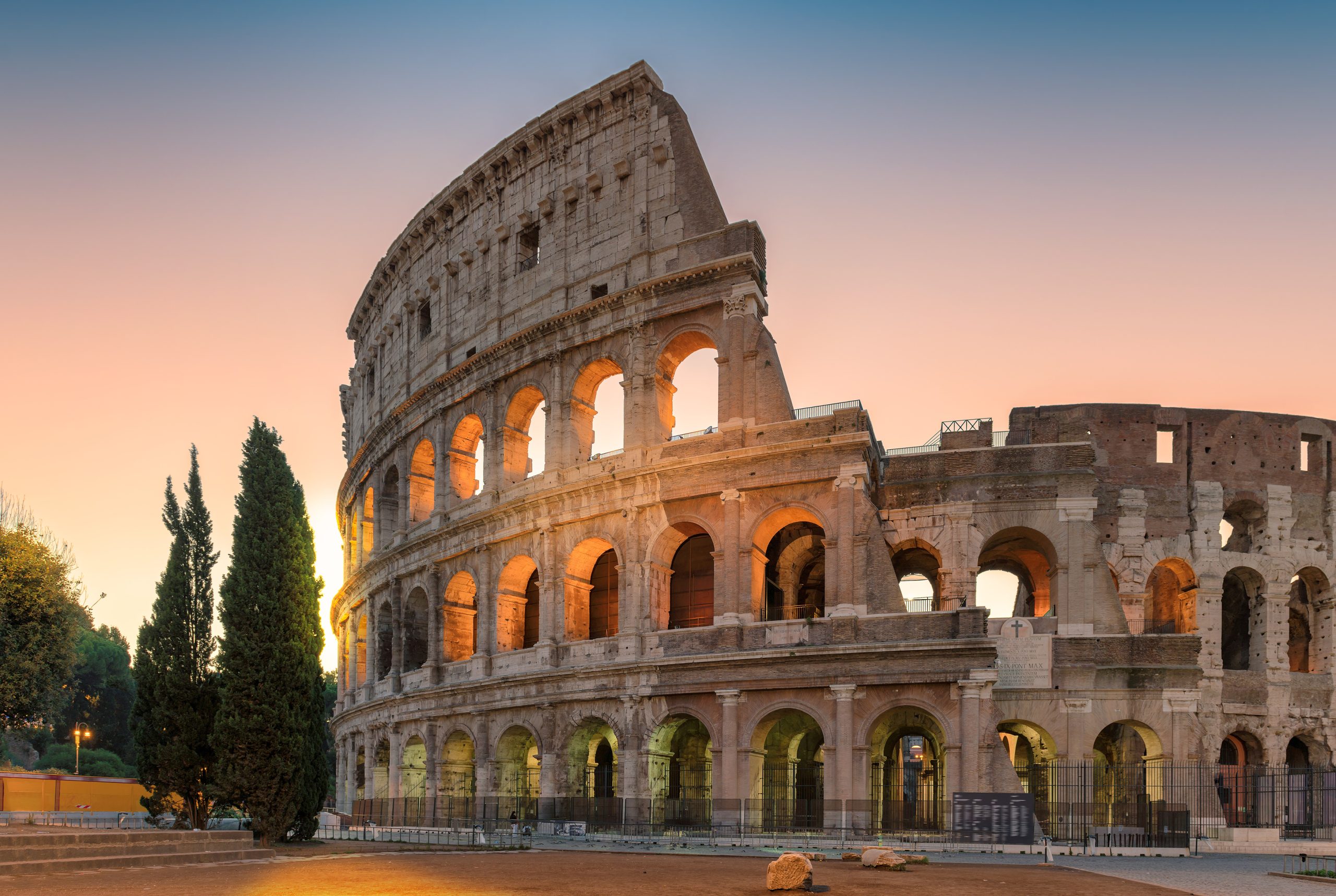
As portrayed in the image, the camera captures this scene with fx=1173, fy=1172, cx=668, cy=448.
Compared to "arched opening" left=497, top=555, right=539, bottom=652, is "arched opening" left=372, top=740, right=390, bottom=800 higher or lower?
lower

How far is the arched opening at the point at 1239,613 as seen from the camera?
3097cm

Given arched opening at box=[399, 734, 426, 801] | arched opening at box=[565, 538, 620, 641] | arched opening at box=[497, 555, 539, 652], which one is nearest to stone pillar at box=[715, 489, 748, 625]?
arched opening at box=[565, 538, 620, 641]

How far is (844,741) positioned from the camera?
2441 cm

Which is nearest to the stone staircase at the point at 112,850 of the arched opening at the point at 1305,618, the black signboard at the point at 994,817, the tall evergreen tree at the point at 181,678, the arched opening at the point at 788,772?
the tall evergreen tree at the point at 181,678

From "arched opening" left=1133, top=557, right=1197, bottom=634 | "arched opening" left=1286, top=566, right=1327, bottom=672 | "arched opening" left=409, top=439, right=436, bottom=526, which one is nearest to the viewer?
"arched opening" left=1133, top=557, right=1197, bottom=634

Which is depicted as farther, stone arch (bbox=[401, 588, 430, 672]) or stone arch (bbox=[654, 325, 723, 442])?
stone arch (bbox=[401, 588, 430, 672])

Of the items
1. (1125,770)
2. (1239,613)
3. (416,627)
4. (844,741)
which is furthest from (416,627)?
(1239,613)

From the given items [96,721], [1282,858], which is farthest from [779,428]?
[96,721]

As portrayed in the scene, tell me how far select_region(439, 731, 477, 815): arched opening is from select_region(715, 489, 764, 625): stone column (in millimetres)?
9206

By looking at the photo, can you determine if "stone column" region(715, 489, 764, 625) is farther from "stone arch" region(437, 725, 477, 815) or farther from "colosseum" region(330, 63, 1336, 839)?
"stone arch" region(437, 725, 477, 815)

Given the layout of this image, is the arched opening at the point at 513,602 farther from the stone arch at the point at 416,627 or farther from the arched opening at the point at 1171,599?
the arched opening at the point at 1171,599

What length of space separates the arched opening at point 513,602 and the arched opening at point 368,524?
9.69 m

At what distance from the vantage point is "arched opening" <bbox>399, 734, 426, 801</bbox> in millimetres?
Result: 33656

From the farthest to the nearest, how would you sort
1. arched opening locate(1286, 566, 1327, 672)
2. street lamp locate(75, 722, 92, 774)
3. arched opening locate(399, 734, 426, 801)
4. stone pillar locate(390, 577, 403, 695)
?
street lamp locate(75, 722, 92, 774) < stone pillar locate(390, 577, 403, 695) < arched opening locate(399, 734, 426, 801) < arched opening locate(1286, 566, 1327, 672)
